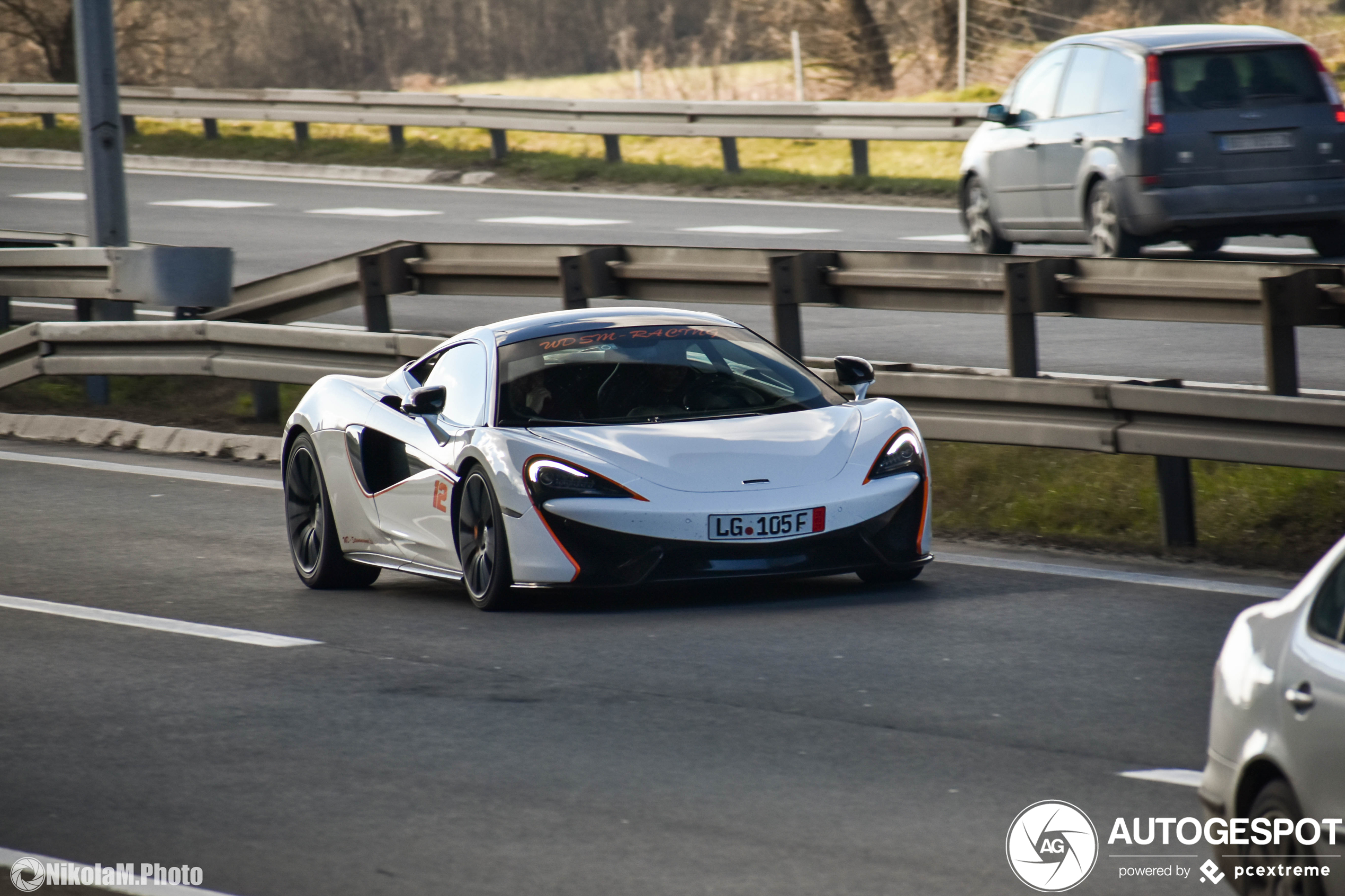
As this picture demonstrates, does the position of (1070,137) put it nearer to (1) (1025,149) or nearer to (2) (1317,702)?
(1) (1025,149)

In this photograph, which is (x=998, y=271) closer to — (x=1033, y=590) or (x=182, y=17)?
(x=1033, y=590)

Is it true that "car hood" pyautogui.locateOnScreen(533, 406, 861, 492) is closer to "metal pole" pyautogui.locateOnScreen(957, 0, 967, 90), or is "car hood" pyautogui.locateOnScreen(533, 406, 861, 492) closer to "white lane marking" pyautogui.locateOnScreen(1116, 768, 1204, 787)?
"white lane marking" pyautogui.locateOnScreen(1116, 768, 1204, 787)

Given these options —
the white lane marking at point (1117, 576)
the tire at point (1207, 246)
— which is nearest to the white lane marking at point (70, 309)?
the tire at point (1207, 246)

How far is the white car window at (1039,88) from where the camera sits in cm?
1791

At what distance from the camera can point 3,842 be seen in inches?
231

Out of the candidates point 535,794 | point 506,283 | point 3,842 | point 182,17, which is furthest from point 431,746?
point 182,17

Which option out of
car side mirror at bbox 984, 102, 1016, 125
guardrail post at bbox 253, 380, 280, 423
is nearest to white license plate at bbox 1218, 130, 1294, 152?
car side mirror at bbox 984, 102, 1016, 125

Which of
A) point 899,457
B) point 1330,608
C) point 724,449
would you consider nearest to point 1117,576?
point 899,457

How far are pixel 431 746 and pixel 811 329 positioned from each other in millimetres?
10358

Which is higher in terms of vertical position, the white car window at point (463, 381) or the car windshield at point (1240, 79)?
the car windshield at point (1240, 79)

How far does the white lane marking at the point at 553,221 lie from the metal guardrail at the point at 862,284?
27.6 feet

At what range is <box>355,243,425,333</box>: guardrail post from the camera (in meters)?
14.3

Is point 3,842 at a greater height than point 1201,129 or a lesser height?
lesser
